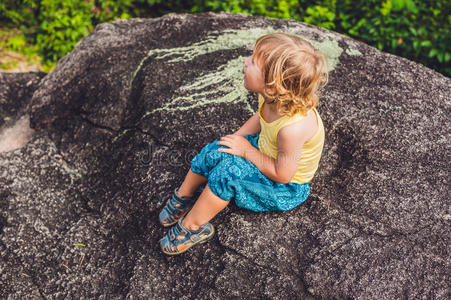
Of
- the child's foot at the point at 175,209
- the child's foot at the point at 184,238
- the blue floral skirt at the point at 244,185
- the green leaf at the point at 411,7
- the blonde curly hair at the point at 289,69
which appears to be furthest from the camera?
the green leaf at the point at 411,7

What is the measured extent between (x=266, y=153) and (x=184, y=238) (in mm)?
621

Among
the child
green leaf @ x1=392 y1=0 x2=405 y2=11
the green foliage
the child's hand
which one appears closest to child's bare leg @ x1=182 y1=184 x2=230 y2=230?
the child

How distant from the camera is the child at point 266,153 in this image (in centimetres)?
174

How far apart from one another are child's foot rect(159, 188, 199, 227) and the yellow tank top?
19.9 inches

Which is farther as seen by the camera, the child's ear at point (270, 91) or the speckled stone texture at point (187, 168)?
the speckled stone texture at point (187, 168)

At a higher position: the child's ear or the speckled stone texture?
the child's ear

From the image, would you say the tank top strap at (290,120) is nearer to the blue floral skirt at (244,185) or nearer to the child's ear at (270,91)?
the child's ear at (270,91)

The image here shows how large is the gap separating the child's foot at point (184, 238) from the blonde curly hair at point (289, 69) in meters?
0.75

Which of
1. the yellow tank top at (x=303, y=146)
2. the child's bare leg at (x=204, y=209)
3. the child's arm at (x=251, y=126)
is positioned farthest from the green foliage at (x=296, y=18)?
the child's bare leg at (x=204, y=209)

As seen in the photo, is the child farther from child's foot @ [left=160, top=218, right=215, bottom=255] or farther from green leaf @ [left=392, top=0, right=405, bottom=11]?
green leaf @ [left=392, top=0, right=405, bottom=11]

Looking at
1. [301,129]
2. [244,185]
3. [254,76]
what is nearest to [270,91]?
[254,76]

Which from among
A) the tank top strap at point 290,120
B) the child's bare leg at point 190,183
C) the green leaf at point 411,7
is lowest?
the child's bare leg at point 190,183

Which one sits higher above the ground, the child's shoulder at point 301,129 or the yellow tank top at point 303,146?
the child's shoulder at point 301,129

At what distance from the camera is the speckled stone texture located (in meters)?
1.99
